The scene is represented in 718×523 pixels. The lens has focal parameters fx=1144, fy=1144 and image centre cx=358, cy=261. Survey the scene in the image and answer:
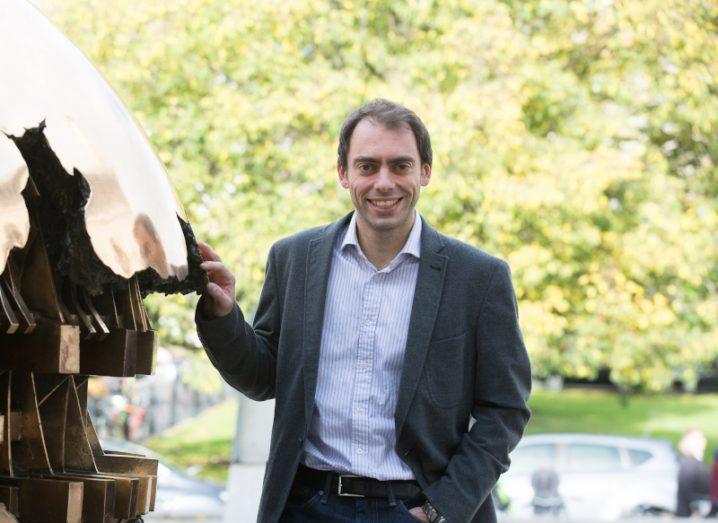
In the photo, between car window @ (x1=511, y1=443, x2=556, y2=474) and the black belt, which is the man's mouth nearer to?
the black belt

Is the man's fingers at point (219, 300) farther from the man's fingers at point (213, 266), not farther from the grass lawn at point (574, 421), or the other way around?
the grass lawn at point (574, 421)

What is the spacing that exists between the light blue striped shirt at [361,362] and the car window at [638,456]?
970cm

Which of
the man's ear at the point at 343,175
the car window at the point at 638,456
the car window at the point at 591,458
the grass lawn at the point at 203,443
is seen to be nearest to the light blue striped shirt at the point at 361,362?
the man's ear at the point at 343,175

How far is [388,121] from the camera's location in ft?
8.04

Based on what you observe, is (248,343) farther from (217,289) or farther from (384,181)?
(384,181)

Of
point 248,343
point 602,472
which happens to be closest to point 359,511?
point 248,343

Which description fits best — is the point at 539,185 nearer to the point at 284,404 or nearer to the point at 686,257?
the point at 686,257

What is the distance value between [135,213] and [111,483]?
1.28 feet

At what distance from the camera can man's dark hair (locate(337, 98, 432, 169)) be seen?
2.46 meters

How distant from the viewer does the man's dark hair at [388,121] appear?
8.05ft

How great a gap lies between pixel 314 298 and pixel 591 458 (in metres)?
9.72

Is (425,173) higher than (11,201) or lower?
higher

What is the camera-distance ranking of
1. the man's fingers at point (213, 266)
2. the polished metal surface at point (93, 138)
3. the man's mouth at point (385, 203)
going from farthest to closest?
the man's mouth at point (385, 203) < the man's fingers at point (213, 266) < the polished metal surface at point (93, 138)

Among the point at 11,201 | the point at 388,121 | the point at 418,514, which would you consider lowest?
the point at 418,514
